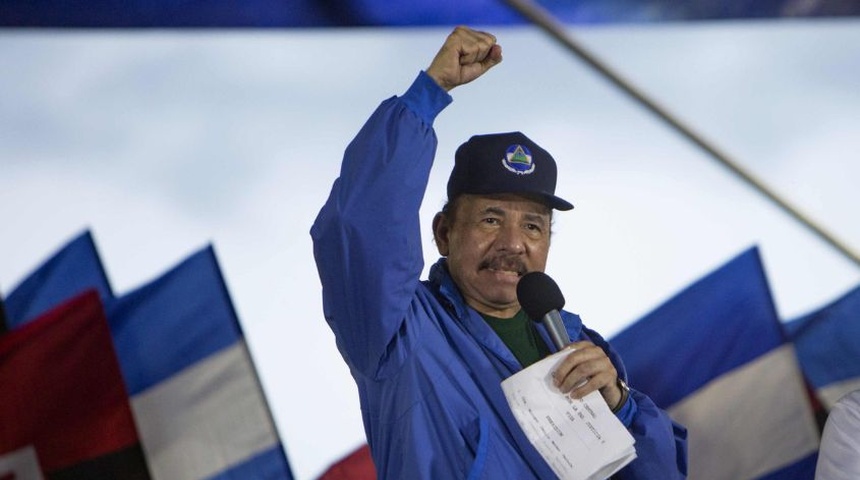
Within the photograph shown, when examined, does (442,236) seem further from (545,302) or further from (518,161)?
(545,302)

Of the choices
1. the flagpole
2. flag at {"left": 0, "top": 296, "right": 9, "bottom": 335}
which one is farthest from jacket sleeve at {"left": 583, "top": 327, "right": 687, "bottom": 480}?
flag at {"left": 0, "top": 296, "right": 9, "bottom": 335}

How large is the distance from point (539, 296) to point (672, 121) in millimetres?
2079

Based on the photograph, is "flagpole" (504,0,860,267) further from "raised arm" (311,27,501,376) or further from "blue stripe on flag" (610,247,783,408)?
"raised arm" (311,27,501,376)

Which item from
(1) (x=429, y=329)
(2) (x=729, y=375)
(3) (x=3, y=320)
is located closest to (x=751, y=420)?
(2) (x=729, y=375)

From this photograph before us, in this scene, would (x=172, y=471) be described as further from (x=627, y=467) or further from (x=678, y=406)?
(x=627, y=467)

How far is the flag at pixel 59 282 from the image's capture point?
4359 mm

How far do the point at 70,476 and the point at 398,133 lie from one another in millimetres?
2735

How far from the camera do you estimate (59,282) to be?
4.45m

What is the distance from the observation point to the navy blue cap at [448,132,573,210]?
2.11m

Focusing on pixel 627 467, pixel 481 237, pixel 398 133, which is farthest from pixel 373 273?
pixel 627 467

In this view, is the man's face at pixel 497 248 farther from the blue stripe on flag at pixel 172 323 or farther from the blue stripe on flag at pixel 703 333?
the blue stripe on flag at pixel 172 323

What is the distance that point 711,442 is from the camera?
13.1 feet

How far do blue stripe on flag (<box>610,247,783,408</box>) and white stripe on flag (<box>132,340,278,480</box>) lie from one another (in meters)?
1.38

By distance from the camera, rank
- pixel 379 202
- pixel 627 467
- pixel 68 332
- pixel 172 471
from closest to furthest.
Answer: pixel 379 202 → pixel 627 467 → pixel 172 471 → pixel 68 332
